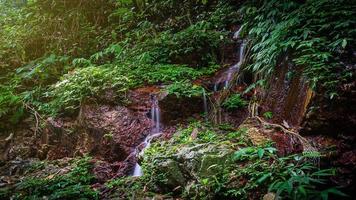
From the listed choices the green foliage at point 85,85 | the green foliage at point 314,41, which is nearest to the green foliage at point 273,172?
the green foliage at point 314,41

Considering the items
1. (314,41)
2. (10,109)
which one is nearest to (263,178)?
(314,41)

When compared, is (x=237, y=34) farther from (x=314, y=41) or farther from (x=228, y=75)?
(x=314, y=41)

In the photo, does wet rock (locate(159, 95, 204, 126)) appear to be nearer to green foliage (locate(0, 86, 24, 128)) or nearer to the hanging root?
the hanging root

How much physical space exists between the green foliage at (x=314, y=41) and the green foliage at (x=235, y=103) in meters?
0.56

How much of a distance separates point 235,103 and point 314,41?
1.62 meters

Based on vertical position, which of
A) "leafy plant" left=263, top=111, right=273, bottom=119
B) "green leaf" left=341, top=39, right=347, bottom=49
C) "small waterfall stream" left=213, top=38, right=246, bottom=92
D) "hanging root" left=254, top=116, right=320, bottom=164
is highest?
"green leaf" left=341, top=39, right=347, bottom=49

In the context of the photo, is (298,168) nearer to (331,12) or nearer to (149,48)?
(331,12)

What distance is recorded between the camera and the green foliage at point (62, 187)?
13.9 feet

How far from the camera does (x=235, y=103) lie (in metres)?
5.36

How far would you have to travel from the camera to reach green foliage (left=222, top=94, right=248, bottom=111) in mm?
5348

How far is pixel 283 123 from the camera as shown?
4.29m

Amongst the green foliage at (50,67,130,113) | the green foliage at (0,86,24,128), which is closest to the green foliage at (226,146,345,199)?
the green foliage at (50,67,130,113)

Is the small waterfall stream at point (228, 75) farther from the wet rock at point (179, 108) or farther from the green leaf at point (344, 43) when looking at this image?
the green leaf at point (344, 43)

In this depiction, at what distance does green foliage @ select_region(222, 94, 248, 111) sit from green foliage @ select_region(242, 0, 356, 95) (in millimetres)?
557
